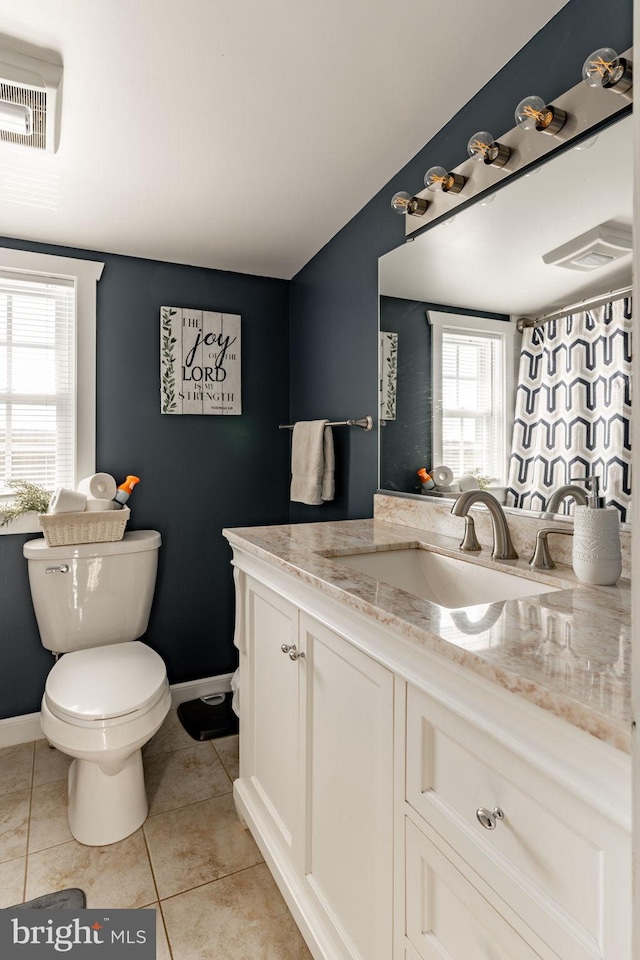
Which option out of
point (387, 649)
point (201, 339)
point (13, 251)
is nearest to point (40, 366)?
point (13, 251)

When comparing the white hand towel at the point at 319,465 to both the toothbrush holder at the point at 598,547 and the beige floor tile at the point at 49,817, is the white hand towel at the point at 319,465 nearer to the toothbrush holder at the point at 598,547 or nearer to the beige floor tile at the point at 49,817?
the toothbrush holder at the point at 598,547

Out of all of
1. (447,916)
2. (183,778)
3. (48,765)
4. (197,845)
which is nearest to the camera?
(447,916)

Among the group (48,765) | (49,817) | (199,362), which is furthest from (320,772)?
(199,362)

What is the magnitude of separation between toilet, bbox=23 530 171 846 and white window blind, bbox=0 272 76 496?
40cm

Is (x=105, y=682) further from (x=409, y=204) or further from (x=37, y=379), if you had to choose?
(x=409, y=204)

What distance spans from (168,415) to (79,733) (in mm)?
1375

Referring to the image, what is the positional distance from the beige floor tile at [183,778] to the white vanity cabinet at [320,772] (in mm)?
342

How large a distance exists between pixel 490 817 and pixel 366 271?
179cm

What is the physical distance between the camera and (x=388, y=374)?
1.88m

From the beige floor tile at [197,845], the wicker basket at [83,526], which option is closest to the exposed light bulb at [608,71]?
the wicker basket at [83,526]

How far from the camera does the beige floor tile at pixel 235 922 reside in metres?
1.31

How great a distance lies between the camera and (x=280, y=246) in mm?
2348

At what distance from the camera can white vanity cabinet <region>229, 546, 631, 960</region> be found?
0.58 meters

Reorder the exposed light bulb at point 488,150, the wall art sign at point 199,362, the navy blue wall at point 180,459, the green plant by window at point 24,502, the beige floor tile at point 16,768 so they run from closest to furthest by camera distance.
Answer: the exposed light bulb at point 488,150, the beige floor tile at point 16,768, the green plant by window at point 24,502, the navy blue wall at point 180,459, the wall art sign at point 199,362
